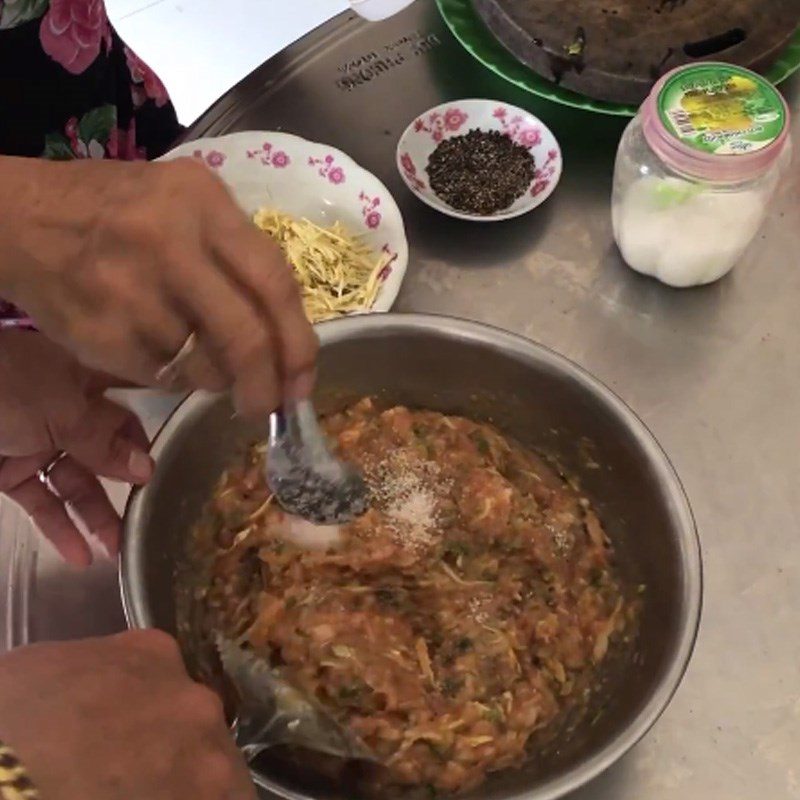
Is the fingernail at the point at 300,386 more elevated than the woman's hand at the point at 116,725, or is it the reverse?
the fingernail at the point at 300,386

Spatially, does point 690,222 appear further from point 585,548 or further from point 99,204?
point 99,204

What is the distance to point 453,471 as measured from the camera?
965mm

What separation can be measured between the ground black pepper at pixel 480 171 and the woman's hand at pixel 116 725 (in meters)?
0.69

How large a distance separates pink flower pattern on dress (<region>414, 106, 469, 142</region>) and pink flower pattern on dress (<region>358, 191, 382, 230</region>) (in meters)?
0.13

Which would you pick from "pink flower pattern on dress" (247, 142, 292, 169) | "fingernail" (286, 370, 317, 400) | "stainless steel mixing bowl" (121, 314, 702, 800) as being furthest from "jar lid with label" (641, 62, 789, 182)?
"fingernail" (286, 370, 317, 400)

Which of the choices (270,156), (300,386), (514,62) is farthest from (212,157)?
(300,386)

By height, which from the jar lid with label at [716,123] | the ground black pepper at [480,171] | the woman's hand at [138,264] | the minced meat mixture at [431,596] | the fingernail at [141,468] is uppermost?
the woman's hand at [138,264]

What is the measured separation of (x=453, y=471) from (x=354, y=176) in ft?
1.36

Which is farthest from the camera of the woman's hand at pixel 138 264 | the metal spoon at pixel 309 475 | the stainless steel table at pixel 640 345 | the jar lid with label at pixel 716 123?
the jar lid with label at pixel 716 123

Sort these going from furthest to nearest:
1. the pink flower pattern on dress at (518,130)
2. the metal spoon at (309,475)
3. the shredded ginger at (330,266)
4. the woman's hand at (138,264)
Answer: the pink flower pattern on dress at (518,130)
the shredded ginger at (330,266)
the metal spoon at (309,475)
the woman's hand at (138,264)

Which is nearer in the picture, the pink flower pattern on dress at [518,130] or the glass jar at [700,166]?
the glass jar at [700,166]

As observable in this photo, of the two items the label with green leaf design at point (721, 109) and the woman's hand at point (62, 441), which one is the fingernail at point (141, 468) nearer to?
the woman's hand at point (62, 441)

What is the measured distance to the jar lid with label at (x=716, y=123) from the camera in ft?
3.28

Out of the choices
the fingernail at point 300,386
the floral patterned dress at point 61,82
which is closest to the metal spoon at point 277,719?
the fingernail at point 300,386
